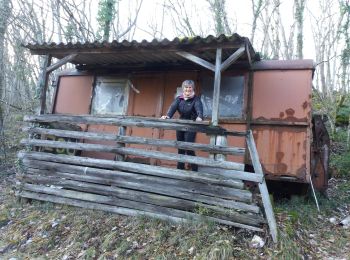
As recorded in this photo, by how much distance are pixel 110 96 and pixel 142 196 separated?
144 inches

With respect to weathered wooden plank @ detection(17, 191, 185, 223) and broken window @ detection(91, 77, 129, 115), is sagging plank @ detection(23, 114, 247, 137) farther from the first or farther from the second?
broken window @ detection(91, 77, 129, 115)

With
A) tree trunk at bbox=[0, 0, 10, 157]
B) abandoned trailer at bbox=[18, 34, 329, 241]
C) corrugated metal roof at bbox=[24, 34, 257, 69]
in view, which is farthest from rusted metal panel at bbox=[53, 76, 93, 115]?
tree trunk at bbox=[0, 0, 10, 157]

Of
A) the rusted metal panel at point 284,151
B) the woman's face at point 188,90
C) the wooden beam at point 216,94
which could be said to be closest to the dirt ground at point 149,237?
the rusted metal panel at point 284,151

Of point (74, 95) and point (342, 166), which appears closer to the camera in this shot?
point (74, 95)

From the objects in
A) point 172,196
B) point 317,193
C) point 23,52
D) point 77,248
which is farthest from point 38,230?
point 23,52

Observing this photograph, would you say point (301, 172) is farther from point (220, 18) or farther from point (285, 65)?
point (220, 18)

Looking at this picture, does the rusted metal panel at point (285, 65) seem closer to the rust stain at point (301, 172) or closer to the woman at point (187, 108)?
the woman at point (187, 108)

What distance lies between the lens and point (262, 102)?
24.3ft

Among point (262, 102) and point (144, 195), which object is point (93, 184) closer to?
point (144, 195)

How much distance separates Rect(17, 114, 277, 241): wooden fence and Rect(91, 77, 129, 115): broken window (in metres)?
1.67

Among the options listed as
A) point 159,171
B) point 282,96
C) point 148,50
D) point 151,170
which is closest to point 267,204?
point 159,171

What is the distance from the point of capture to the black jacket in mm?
6431

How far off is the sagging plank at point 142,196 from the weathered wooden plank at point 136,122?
113cm

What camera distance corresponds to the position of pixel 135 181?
6.11m
